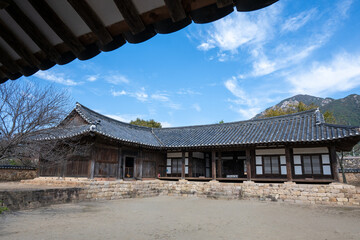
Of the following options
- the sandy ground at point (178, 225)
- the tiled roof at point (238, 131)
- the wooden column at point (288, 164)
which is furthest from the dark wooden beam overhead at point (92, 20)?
the wooden column at point (288, 164)

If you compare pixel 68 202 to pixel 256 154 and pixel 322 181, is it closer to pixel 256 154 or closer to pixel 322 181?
pixel 256 154

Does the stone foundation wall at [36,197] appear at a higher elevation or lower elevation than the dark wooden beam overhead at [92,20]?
lower

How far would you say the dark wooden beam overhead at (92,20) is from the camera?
199 cm

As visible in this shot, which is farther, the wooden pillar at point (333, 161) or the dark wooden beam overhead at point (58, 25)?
the wooden pillar at point (333, 161)

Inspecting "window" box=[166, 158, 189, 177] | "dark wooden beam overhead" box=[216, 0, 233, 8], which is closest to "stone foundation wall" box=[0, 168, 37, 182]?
"window" box=[166, 158, 189, 177]

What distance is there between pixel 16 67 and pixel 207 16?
2282mm

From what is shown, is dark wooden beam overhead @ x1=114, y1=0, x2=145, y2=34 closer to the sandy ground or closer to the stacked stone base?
the sandy ground

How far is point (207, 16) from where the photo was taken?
1.87 m

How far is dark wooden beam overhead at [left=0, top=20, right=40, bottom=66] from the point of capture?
2358 mm

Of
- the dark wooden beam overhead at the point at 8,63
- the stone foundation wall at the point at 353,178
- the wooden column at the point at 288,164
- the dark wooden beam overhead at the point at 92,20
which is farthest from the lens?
the stone foundation wall at the point at 353,178

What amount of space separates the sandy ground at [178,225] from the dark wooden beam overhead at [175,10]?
5921 millimetres

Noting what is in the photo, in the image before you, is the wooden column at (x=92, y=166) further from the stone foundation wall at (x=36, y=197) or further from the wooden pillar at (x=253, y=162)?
the wooden pillar at (x=253, y=162)

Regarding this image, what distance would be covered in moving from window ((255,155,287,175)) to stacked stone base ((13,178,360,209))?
1387 mm

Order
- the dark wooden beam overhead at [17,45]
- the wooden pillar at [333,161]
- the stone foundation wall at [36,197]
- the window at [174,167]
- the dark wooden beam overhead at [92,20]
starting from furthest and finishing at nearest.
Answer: the window at [174,167] → the wooden pillar at [333,161] → the stone foundation wall at [36,197] → the dark wooden beam overhead at [17,45] → the dark wooden beam overhead at [92,20]
